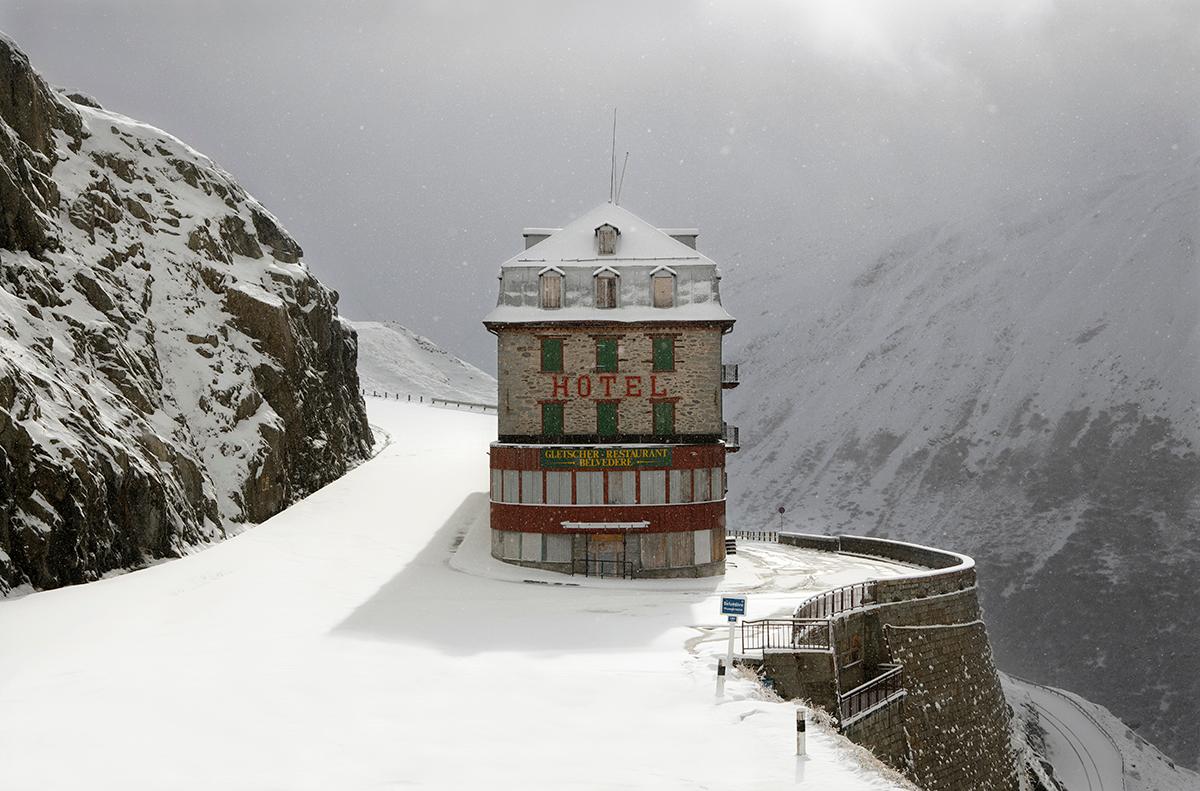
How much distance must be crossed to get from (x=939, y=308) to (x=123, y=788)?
165 meters

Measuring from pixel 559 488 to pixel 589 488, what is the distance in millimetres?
1161

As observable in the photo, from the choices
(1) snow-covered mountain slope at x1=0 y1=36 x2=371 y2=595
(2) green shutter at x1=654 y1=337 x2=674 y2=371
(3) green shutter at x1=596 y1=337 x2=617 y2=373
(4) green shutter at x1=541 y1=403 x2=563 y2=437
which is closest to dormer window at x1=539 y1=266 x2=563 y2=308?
(3) green shutter at x1=596 y1=337 x2=617 y2=373

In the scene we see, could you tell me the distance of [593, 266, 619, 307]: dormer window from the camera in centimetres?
4250

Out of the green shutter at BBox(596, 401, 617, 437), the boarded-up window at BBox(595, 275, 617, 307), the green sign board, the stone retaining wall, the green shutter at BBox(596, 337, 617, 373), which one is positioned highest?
the boarded-up window at BBox(595, 275, 617, 307)

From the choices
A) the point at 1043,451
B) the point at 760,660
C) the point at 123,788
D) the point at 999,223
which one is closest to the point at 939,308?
the point at 999,223

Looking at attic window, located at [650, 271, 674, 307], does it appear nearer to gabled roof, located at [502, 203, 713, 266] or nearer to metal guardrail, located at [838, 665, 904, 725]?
gabled roof, located at [502, 203, 713, 266]

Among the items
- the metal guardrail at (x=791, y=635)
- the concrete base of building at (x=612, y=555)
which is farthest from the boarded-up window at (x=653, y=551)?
the metal guardrail at (x=791, y=635)

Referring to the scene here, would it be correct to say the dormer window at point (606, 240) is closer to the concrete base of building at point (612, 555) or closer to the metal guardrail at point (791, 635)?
the concrete base of building at point (612, 555)

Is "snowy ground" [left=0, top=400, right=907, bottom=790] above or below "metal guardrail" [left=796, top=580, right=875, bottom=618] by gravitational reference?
below

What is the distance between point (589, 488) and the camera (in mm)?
41281

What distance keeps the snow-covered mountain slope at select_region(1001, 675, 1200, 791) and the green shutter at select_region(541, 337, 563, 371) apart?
31.2 meters

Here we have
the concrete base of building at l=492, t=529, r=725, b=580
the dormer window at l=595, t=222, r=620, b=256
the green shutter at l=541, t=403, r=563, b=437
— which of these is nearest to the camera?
the concrete base of building at l=492, t=529, r=725, b=580

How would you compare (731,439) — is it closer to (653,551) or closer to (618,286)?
(653,551)

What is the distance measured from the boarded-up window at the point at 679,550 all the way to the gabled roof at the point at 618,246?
1079cm
